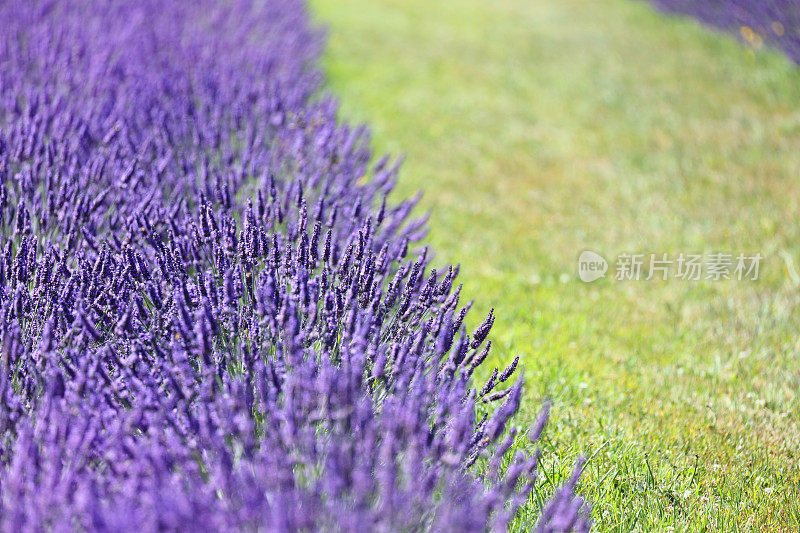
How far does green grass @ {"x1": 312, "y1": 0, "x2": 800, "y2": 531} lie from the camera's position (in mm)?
2871

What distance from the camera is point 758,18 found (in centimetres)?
950

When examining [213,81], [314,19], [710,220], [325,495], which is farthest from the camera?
[314,19]

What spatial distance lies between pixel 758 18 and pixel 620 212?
571 centimetres

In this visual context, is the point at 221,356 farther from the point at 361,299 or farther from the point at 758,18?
the point at 758,18

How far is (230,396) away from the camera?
6.51 feet

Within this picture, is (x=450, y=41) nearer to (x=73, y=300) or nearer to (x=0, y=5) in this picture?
(x=0, y=5)

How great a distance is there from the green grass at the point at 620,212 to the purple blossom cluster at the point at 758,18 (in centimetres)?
26

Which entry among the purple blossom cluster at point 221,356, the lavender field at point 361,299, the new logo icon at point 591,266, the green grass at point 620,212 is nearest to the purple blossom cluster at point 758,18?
the green grass at point 620,212

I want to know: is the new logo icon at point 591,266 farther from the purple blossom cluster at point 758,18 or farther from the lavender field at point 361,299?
the purple blossom cluster at point 758,18

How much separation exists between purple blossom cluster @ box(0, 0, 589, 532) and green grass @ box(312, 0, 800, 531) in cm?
58

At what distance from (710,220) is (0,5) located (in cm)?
604

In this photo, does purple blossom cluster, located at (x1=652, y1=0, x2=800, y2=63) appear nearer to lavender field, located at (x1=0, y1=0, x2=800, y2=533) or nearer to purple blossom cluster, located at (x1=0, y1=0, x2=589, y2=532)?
lavender field, located at (x1=0, y1=0, x2=800, y2=533)

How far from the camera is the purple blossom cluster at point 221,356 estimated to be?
166 centimetres

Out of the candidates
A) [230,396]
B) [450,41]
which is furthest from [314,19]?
[230,396]
